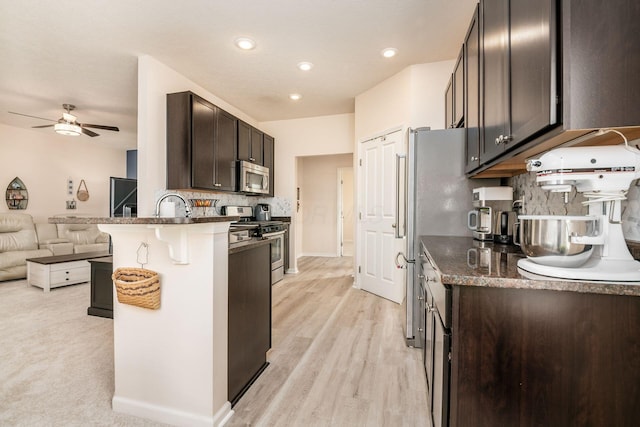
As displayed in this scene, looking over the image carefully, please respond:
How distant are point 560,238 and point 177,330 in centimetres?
170

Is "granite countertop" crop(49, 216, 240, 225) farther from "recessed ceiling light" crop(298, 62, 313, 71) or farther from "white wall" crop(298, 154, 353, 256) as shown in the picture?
"white wall" crop(298, 154, 353, 256)

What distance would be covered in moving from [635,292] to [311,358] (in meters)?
1.90

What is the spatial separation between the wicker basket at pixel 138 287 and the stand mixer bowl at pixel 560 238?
166 centimetres

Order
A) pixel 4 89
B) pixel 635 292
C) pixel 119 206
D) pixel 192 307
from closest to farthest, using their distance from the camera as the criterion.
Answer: pixel 635 292 < pixel 192 307 < pixel 4 89 < pixel 119 206

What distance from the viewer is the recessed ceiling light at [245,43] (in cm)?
279

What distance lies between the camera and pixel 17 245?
4.74 meters

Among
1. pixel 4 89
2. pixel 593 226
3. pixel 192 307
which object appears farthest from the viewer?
pixel 4 89

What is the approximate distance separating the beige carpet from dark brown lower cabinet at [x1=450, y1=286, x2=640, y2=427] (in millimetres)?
1656

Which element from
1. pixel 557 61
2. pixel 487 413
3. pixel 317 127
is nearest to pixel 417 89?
pixel 317 127

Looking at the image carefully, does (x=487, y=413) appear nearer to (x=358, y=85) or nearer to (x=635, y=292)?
(x=635, y=292)

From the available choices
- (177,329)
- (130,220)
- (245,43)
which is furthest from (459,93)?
(177,329)

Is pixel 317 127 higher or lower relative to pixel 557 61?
higher

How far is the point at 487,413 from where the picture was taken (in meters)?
0.98

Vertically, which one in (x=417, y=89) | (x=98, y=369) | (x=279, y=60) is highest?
(x=279, y=60)
